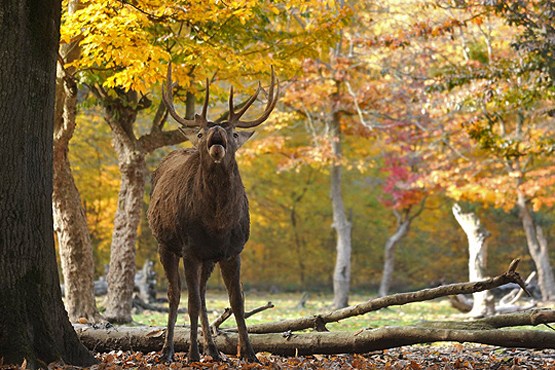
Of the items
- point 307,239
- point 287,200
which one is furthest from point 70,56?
point 307,239

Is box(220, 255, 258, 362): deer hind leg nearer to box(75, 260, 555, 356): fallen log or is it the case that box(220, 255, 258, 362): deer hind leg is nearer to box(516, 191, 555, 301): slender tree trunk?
box(75, 260, 555, 356): fallen log

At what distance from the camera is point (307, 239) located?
31078mm

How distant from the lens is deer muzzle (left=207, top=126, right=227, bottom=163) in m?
5.72

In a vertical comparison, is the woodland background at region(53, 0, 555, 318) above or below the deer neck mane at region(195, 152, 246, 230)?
above

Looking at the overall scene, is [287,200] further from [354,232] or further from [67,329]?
[67,329]

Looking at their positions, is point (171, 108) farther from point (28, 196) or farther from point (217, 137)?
point (28, 196)

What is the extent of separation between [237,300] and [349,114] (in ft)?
49.2

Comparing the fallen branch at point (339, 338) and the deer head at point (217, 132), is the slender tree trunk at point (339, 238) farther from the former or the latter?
the deer head at point (217, 132)

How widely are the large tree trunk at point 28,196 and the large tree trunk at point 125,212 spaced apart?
6302 millimetres

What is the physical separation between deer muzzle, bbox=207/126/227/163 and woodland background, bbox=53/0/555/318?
9.82ft

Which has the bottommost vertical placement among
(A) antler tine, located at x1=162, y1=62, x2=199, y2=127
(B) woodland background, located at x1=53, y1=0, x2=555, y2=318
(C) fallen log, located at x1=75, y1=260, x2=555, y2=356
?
(C) fallen log, located at x1=75, y1=260, x2=555, y2=356

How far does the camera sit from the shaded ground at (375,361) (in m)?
6.10

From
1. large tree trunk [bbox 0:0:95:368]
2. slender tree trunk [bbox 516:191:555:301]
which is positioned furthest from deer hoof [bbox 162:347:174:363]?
slender tree trunk [bbox 516:191:555:301]

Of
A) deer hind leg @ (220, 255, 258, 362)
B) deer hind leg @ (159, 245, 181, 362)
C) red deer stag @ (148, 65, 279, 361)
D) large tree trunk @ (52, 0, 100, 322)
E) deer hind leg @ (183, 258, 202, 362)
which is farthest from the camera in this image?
large tree trunk @ (52, 0, 100, 322)
